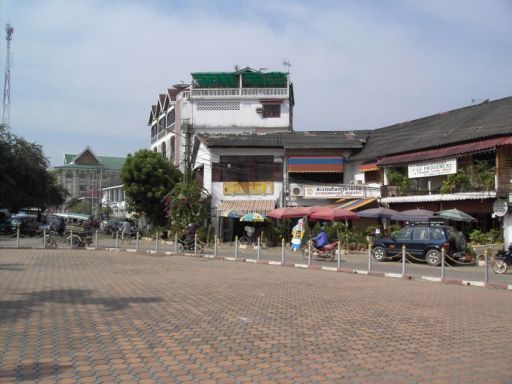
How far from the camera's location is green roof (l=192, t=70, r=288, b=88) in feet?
146

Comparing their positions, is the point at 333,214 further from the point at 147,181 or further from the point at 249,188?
the point at 147,181

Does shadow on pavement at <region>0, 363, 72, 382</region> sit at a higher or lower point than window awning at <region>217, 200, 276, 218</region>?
lower

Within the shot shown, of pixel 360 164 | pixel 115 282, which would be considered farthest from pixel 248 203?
pixel 115 282

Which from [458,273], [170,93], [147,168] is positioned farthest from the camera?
[170,93]

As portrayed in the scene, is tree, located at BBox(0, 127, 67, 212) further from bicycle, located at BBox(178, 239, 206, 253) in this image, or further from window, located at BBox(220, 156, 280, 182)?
bicycle, located at BBox(178, 239, 206, 253)

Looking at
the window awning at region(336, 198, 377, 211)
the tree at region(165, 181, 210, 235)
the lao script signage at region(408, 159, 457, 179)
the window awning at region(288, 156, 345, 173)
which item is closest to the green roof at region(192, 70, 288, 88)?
the window awning at region(288, 156, 345, 173)

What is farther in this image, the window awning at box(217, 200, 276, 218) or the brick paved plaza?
the window awning at box(217, 200, 276, 218)

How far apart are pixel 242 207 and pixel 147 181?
9.65 m

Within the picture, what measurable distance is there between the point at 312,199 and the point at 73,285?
23.1 meters

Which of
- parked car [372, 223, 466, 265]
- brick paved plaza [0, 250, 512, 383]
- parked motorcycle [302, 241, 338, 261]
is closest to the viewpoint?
brick paved plaza [0, 250, 512, 383]

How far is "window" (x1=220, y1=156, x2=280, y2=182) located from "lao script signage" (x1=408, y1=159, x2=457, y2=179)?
968 cm

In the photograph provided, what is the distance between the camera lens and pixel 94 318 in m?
8.17

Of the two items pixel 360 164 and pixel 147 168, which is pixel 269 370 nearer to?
pixel 360 164

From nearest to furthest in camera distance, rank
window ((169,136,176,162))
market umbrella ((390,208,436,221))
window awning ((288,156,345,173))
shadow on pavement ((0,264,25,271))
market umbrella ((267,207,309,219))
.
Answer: shadow on pavement ((0,264,25,271)) < market umbrella ((390,208,436,221)) < market umbrella ((267,207,309,219)) < window awning ((288,156,345,173)) < window ((169,136,176,162))
